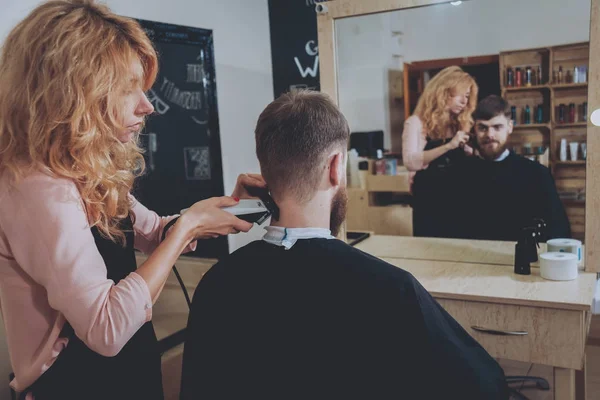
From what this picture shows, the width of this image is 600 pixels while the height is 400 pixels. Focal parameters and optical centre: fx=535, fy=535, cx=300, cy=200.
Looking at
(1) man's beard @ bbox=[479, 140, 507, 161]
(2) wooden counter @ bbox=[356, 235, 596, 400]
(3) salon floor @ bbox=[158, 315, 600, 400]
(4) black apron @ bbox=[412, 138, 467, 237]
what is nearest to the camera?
(2) wooden counter @ bbox=[356, 235, 596, 400]

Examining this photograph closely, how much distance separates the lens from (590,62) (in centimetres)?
176

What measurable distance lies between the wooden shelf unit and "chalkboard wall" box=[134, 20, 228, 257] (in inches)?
65.5

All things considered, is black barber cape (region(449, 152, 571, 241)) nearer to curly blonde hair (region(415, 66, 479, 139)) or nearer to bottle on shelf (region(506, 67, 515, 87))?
curly blonde hair (region(415, 66, 479, 139))

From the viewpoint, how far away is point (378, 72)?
2.23 m

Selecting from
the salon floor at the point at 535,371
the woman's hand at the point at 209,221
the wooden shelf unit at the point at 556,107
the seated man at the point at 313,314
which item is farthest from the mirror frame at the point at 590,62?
the woman's hand at the point at 209,221

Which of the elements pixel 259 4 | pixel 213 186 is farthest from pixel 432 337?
pixel 259 4

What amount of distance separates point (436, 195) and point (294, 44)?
5.22 ft

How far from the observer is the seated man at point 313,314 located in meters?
1.06

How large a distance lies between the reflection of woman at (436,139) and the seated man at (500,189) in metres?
0.06

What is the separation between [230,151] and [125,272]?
1964 mm

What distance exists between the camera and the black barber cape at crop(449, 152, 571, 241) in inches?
77.0

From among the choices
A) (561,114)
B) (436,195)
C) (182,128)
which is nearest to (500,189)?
(436,195)

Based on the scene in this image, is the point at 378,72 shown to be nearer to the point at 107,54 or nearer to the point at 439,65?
the point at 439,65

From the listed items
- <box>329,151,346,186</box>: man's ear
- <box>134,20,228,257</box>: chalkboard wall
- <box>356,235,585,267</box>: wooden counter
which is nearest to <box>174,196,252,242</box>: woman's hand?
<box>329,151,346,186</box>: man's ear
